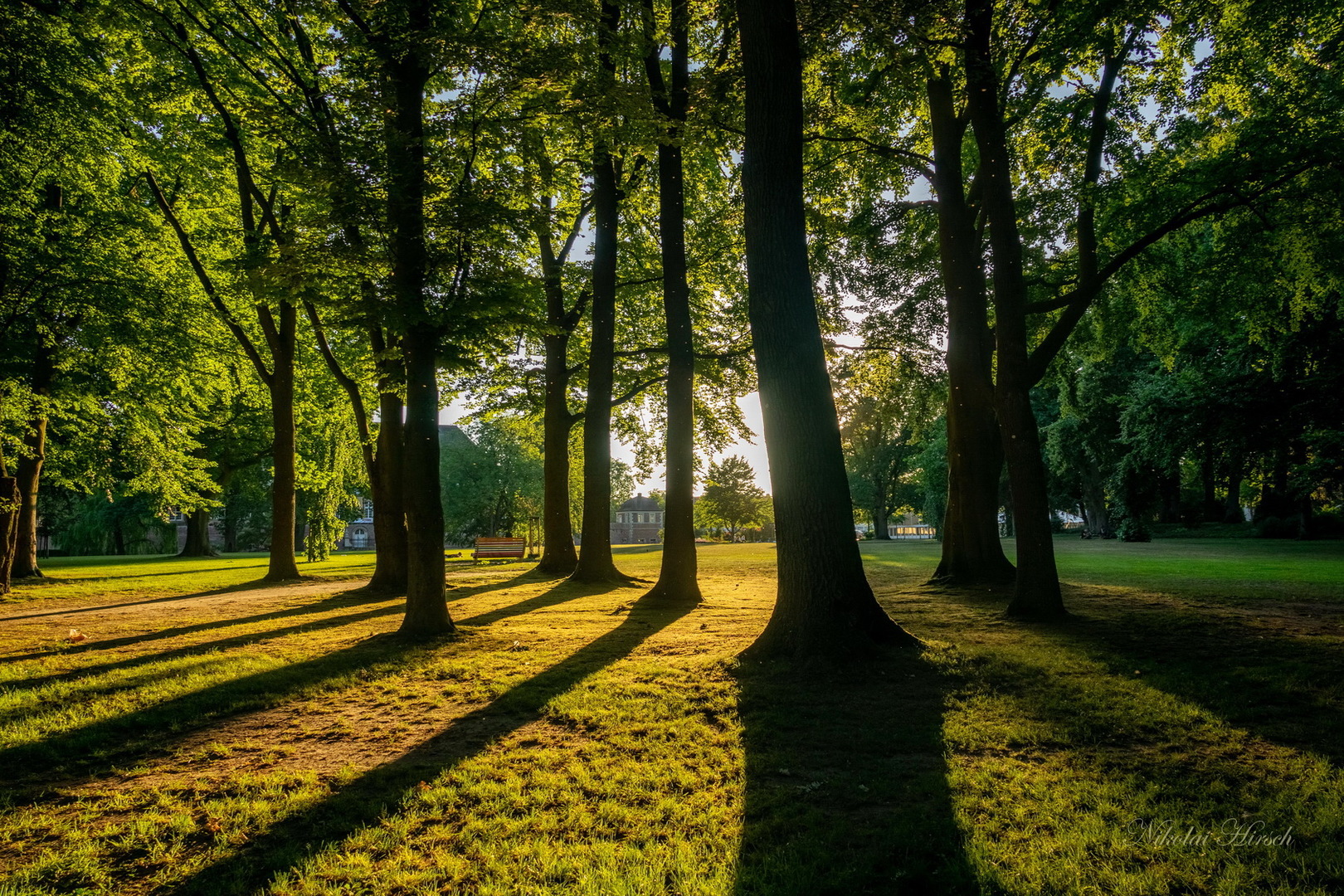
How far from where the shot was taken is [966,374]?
1287 cm

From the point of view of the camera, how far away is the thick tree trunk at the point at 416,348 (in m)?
7.91

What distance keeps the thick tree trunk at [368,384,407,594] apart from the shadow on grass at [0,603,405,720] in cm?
227

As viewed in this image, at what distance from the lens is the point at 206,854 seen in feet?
9.33

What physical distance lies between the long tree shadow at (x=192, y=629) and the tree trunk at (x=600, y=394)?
488 cm

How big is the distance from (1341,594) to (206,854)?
628 inches

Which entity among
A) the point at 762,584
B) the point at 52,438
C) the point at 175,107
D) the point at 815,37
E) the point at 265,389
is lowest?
the point at 762,584

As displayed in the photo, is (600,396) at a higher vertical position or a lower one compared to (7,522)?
higher

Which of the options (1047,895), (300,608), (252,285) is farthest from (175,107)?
(1047,895)

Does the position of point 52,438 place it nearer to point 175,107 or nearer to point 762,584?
point 175,107

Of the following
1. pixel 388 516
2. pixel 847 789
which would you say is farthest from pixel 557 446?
pixel 847 789

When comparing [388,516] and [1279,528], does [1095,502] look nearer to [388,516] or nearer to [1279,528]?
[1279,528]

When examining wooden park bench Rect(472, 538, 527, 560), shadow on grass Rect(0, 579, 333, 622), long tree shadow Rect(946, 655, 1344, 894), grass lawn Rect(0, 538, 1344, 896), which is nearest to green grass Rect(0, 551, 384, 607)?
shadow on grass Rect(0, 579, 333, 622)

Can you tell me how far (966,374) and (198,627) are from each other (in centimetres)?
1443

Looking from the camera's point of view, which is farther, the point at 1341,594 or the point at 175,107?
the point at 175,107
